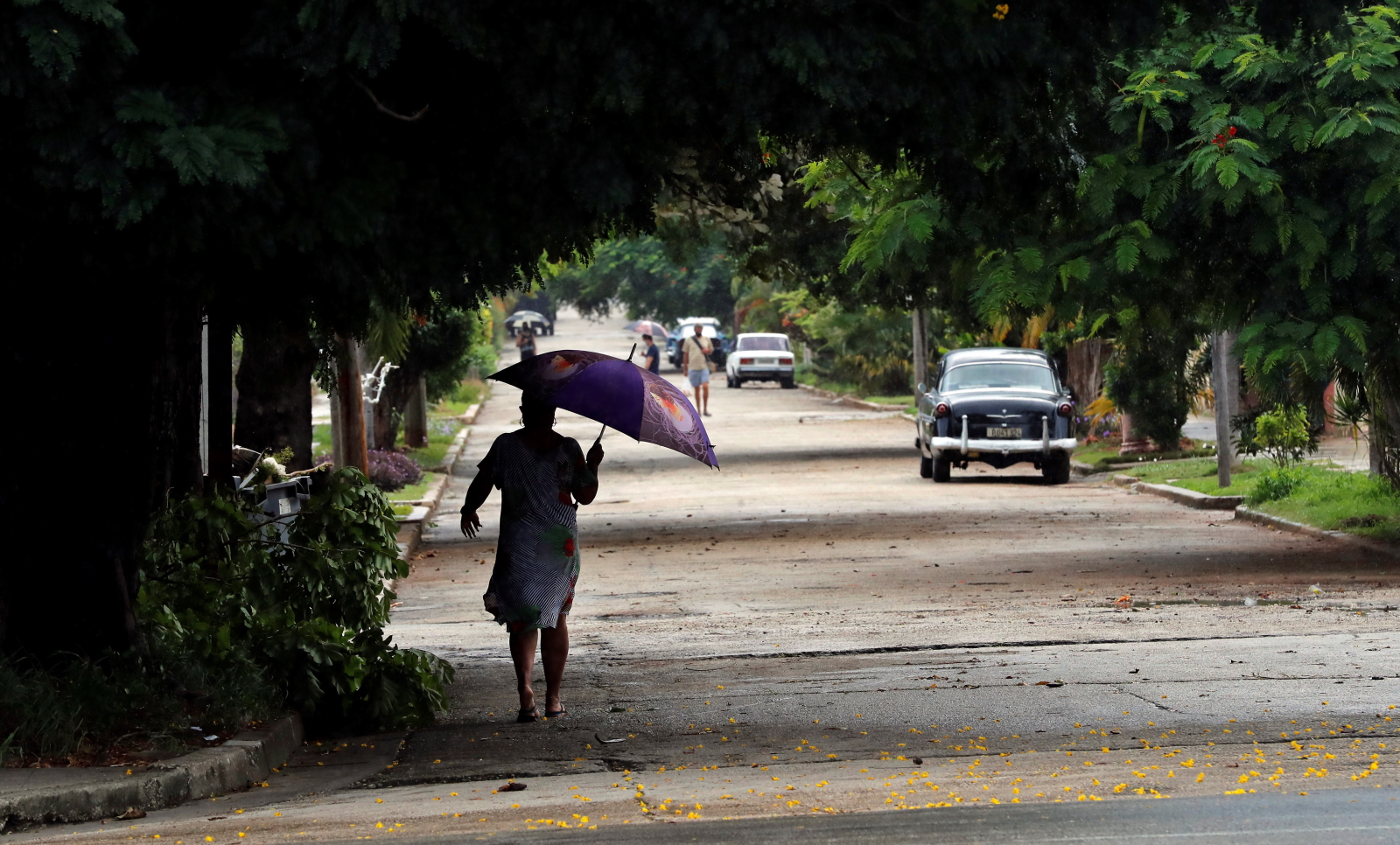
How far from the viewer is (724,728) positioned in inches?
327

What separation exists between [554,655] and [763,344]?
4979 cm

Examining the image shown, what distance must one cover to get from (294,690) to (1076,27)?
4884 mm

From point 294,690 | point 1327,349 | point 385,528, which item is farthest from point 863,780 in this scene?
point 1327,349

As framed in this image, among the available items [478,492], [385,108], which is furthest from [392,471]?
[385,108]

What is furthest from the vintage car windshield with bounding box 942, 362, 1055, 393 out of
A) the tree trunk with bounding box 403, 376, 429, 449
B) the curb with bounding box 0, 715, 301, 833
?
the curb with bounding box 0, 715, 301, 833

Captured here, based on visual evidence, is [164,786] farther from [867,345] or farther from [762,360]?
[762,360]

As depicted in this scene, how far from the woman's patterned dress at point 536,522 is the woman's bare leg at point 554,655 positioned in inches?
4.6

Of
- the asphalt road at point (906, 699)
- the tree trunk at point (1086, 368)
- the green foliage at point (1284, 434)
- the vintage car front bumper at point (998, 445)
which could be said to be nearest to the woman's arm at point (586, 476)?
the asphalt road at point (906, 699)

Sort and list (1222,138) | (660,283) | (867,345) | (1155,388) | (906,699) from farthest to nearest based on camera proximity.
A: 1. (660,283)
2. (867,345)
3. (1155,388)
4. (1222,138)
5. (906,699)

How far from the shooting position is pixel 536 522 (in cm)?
855

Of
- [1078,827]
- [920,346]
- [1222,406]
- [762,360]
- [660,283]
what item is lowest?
[1078,827]

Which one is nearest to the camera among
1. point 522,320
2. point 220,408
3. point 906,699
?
point 906,699

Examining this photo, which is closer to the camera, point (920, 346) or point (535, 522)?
point (535, 522)

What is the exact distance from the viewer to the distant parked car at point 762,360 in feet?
187
